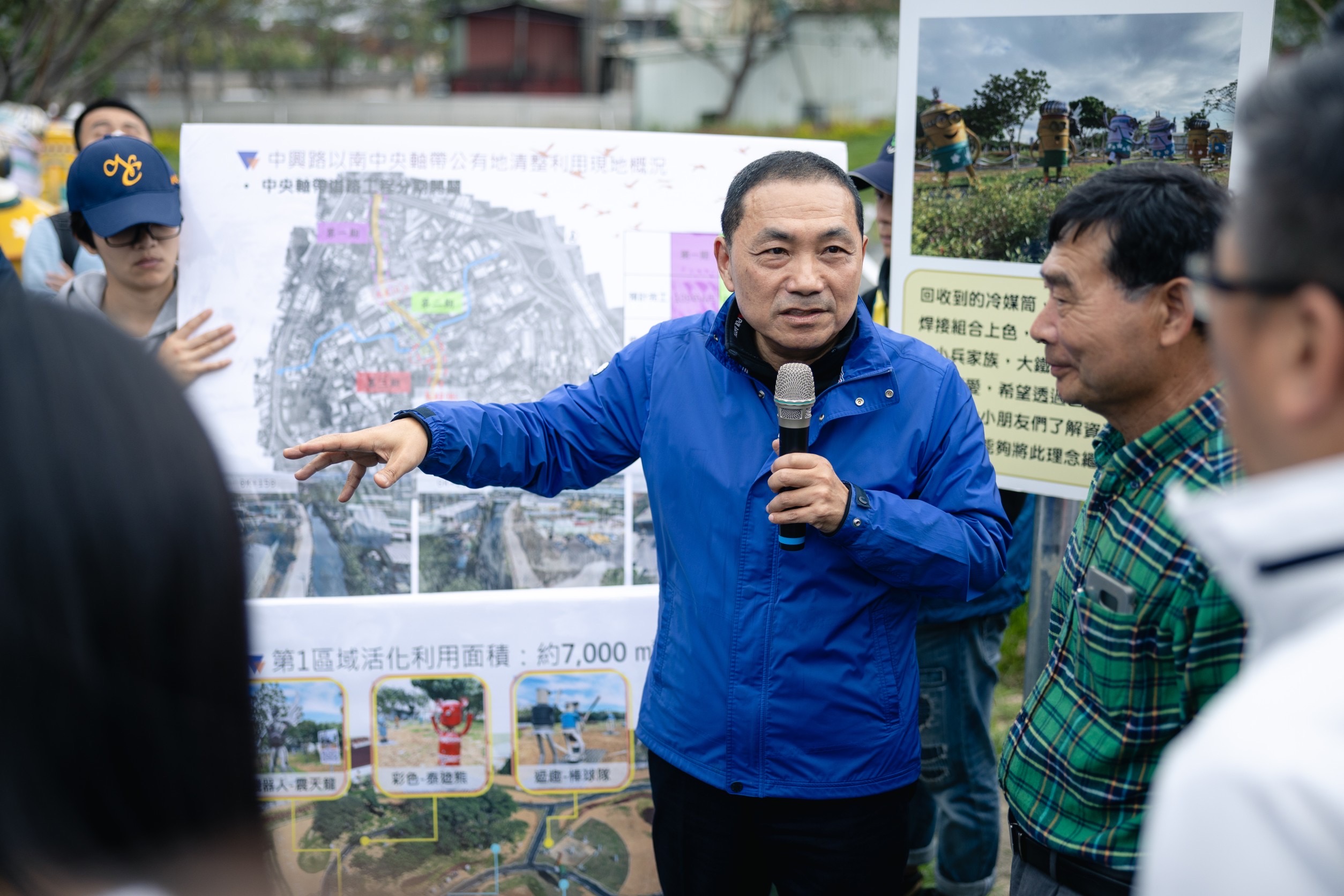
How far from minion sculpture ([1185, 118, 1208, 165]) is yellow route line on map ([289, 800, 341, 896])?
9.34 ft

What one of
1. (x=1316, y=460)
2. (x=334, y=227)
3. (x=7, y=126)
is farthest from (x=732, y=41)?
(x=1316, y=460)

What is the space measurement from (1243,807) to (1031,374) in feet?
7.43

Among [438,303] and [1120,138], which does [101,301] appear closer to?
[438,303]

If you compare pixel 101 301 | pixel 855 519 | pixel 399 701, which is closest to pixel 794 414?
pixel 855 519

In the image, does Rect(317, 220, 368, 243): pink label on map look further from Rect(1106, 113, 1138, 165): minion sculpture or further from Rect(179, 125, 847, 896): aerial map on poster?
Rect(1106, 113, 1138, 165): minion sculpture

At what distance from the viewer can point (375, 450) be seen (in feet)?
7.34

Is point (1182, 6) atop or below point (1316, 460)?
atop

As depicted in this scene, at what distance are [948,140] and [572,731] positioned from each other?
1941 millimetres

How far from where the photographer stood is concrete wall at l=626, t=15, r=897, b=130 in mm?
21938

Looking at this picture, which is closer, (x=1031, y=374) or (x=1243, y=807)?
(x=1243, y=807)

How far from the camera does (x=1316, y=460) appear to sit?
876mm

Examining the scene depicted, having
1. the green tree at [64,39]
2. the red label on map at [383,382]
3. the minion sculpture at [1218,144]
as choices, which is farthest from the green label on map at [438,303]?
the green tree at [64,39]

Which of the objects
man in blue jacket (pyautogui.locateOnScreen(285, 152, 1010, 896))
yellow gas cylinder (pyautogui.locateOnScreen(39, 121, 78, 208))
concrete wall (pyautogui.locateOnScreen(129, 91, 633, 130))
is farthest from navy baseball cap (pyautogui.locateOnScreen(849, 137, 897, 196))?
concrete wall (pyautogui.locateOnScreen(129, 91, 633, 130))

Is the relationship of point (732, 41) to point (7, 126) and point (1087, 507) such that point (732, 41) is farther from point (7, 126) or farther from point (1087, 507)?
point (1087, 507)
